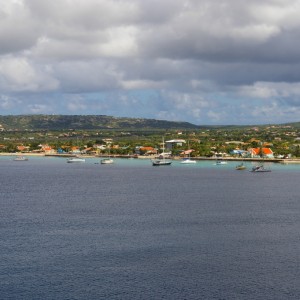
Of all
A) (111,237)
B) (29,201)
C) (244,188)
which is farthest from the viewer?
(244,188)

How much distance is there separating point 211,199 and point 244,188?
61.8ft

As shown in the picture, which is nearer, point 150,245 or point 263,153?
point 150,245

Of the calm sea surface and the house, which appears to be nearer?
the calm sea surface

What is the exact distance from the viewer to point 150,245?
50625 millimetres

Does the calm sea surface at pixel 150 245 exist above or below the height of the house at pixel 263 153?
below

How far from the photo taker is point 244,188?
100375 mm

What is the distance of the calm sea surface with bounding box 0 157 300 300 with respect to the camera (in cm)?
3941

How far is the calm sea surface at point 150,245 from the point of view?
3941 centimetres

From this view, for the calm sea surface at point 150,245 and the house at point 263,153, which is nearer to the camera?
the calm sea surface at point 150,245

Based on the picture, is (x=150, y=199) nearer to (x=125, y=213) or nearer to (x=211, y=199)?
(x=211, y=199)

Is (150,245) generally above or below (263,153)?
below

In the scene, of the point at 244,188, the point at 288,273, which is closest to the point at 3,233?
the point at 288,273

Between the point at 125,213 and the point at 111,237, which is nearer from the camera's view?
the point at 111,237

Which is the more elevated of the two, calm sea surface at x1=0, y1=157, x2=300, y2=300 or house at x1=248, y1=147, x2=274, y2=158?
house at x1=248, y1=147, x2=274, y2=158
